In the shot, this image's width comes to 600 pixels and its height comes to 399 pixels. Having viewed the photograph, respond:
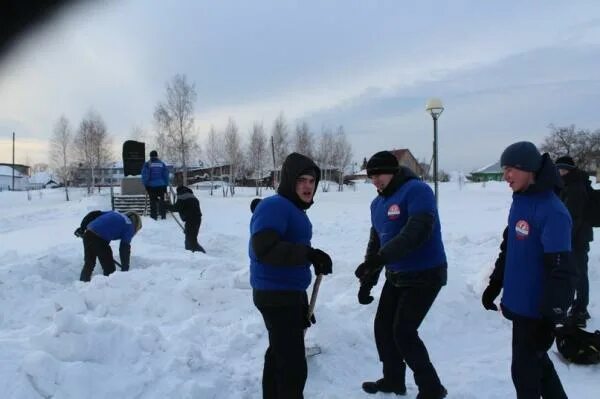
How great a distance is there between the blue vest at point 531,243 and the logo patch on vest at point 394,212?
0.73 m

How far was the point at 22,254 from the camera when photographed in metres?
9.10

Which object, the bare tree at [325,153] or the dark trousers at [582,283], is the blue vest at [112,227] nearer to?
the dark trousers at [582,283]

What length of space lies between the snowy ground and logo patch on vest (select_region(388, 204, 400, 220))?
1.29 metres

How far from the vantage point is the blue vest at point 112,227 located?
686 centimetres

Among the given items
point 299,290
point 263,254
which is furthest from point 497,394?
point 263,254

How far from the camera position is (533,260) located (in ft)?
8.65

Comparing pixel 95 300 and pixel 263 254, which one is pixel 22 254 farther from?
pixel 263 254

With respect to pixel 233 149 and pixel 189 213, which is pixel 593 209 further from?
pixel 233 149

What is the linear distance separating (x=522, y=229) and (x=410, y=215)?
27.5 inches

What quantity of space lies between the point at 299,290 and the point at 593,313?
4043mm

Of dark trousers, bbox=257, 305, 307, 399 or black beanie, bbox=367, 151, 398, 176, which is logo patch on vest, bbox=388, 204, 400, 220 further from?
dark trousers, bbox=257, 305, 307, 399

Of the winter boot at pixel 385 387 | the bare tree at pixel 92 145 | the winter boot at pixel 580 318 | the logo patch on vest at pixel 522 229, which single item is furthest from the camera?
the bare tree at pixel 92 145

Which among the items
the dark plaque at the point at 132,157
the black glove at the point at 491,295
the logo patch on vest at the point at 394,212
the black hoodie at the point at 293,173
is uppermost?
the dark plaque at the point at 132,157

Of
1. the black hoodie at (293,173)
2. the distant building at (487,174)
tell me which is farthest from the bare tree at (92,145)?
the distant building at (487,174)
